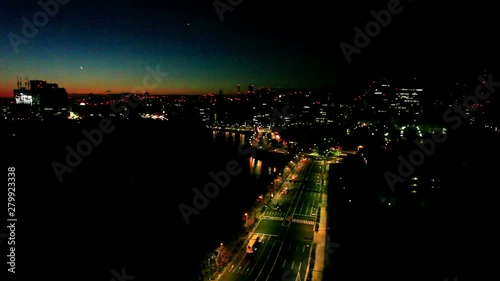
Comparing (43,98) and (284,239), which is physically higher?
(43,98)

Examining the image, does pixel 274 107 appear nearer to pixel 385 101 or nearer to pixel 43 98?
pixel 385 101

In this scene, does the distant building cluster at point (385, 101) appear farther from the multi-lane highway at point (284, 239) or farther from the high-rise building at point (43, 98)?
the high-rise building at point (43, 98)

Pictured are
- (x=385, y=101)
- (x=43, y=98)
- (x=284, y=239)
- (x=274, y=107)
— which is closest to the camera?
(x=284, y=239)

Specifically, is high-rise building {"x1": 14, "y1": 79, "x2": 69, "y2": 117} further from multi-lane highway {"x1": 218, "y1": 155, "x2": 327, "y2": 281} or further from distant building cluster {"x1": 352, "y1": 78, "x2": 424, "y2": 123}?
distant building cluster {"x1": 352, "y1": 78, "x2": 424, "y2": 123}

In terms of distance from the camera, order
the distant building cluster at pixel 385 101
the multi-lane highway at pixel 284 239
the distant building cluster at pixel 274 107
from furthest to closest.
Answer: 1. the distant building cluster at pixel 385 101
2. the distant building cluster at pixel 274 107
3. the multi-lane highway at pixel 284 239

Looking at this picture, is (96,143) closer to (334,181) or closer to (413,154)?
(334,181)

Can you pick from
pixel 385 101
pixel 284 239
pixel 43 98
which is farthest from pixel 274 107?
pixel 284 239

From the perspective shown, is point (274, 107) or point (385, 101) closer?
point (385, 101)

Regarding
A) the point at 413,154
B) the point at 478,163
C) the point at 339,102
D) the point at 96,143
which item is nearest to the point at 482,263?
the point at 478,163

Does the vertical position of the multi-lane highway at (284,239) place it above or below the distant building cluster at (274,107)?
below

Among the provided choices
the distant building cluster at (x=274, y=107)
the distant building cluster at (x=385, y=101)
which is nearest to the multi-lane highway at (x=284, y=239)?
the distant building cluster at (x=274, y=107)
